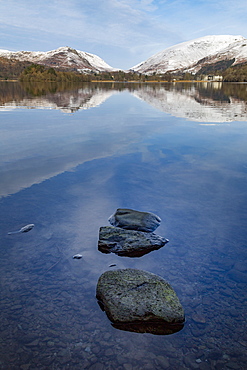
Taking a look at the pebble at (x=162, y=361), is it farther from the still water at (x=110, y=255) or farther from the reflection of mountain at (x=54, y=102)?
the reflection of mountain at (x=54, y=102)

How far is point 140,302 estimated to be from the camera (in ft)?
16.6

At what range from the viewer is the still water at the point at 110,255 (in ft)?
14.3

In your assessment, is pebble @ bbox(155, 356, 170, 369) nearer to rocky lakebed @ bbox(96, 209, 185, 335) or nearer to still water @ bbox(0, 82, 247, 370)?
still water @ bbox(0, 82, 247, 370)

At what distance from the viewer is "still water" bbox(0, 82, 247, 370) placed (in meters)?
4.35

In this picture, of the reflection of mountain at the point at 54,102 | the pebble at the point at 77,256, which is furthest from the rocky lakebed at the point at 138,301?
the reflection of mountain at the point at 54,102

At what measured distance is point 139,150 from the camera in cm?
1594

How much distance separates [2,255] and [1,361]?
2.76m

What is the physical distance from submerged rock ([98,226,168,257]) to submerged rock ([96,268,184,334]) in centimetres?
114

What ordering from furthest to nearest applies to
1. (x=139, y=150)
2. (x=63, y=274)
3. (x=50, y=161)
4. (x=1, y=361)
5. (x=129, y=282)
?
(x=139, y=150) < (x=50, y=161) < (x=63, y=274) < (x=129, y=282) < (x=1, y=361)

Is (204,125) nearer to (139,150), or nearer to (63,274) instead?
(139,150)

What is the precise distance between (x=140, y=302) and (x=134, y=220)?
3089 mm

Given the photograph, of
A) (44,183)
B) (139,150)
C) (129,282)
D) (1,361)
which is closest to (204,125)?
(139,150)

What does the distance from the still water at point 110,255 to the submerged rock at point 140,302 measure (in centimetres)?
17

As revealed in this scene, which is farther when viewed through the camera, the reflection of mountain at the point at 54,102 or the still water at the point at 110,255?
the reflection of mountain at the point at 54,102
